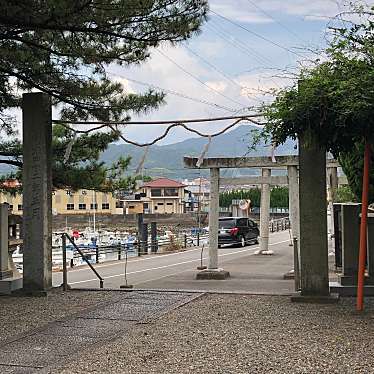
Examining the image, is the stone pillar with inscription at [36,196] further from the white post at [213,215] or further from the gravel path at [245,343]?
the white post at [213,215]

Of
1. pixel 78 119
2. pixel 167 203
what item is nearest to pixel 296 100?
pixel 78 119

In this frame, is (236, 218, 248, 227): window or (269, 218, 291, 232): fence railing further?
(269, 218, 291, 232): fence railing

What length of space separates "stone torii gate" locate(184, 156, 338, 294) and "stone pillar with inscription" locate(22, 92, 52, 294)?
4535mm

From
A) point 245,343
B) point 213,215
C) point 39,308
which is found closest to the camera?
point 245,343

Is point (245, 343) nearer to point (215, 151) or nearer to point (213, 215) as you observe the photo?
point (213, 215)

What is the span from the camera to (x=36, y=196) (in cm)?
1168

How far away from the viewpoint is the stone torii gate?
1027 cm

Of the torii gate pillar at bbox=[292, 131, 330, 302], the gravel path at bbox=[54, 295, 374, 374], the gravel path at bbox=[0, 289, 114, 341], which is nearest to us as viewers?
the gravel path at bbox=[54, 295, 374, 374]

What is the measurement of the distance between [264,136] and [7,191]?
369 inches

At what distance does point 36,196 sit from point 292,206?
7115 mm

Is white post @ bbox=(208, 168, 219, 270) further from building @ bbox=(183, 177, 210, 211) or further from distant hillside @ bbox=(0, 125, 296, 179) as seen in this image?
building @ bbox=(183, 177, 210, 211)

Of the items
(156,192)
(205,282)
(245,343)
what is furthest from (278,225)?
(245,343)

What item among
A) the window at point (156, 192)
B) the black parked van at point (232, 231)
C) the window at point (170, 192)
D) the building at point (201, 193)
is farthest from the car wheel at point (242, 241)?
the window at point (170, 192)

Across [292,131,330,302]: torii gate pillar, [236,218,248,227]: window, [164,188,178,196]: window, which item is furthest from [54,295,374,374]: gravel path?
[164,188,178,196]: window
